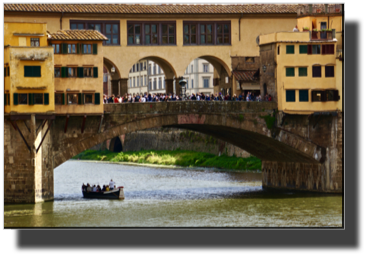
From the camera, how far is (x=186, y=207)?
46.7 meters

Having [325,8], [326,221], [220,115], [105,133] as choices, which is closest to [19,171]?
[105,133]

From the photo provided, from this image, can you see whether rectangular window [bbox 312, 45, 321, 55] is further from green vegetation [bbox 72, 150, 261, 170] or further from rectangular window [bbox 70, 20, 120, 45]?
green vegetation [bbox 72, 150, 261, 170]

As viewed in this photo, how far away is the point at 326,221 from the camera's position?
139 ft

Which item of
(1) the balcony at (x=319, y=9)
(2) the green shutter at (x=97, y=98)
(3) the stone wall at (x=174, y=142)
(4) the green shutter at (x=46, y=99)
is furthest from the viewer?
(3) the stone wall at (x=174, y=142)

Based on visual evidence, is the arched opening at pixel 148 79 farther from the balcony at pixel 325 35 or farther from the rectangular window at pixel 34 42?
the rectangular window at pixel 34 42

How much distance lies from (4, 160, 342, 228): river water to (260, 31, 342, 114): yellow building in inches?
227

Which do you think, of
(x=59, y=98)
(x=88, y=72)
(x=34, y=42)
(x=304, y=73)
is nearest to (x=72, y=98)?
(x=59, y=98)

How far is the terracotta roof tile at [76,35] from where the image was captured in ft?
154

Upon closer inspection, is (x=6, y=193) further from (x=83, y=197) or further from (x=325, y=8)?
(x=325, y=8)

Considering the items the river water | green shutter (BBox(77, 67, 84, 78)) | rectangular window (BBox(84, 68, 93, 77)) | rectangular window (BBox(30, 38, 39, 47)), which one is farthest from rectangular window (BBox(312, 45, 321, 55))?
rectangular window (BBox(30, 38, 39, 47))

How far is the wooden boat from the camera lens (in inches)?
1987

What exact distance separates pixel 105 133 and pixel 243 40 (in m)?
12.3

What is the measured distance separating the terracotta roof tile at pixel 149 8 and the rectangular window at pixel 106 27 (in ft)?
2.56

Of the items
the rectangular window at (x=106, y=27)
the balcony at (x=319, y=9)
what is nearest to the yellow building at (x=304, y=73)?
the balcony at (x=319, y=9)
